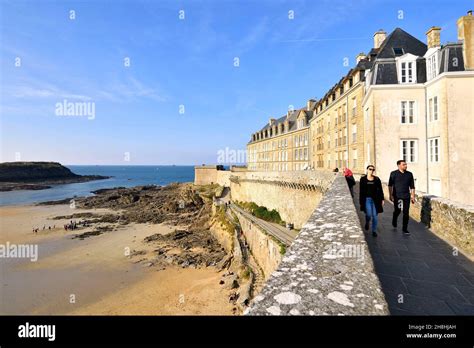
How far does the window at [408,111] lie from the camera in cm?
1884

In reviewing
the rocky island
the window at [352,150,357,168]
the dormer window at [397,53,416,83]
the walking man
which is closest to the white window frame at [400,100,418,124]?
the dormer window at [397,53,416,83]

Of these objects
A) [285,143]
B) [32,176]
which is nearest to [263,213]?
[285,143]

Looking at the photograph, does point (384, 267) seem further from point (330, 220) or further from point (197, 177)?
point (197, 177)

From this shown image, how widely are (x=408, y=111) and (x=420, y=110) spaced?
0.78 meters

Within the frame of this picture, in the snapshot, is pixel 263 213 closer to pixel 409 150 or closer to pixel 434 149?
pixel 409 150

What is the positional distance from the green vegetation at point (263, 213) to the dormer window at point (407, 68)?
620 inches

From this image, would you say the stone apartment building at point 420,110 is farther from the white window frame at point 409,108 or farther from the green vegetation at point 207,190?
the green vegetation at point 207,190

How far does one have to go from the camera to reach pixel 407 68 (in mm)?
19109

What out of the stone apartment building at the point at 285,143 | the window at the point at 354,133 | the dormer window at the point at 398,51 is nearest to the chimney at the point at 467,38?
the dormer window at the point at 398,51

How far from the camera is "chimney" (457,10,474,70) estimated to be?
16.7 m
